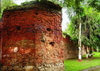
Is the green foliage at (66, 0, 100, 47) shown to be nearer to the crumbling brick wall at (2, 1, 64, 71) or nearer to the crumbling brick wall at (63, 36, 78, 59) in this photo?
the crumbling brick wall at (63, 36, 78, 59)

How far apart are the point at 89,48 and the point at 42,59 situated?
1449 cm

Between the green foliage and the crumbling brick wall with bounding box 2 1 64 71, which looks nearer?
the crumbling brick wall with bounding box 2 1 64 71

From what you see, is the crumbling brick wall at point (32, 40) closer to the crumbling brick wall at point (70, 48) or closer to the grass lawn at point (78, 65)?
the grass lawn at point (78, 65)

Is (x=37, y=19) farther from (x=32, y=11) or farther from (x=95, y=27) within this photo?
(x=95, y=27)

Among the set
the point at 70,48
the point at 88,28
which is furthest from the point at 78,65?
the point at 88,28

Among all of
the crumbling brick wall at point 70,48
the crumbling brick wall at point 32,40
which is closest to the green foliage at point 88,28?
the crumbling brick wall at point 70,48

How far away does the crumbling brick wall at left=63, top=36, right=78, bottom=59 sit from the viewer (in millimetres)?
19541

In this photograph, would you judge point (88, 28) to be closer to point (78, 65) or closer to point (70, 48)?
point (70, 48)

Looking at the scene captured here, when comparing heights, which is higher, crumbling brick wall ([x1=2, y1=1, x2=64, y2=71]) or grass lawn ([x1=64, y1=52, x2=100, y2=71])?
crumbling brick wall ([x1=2, y1=1, x2=64, y2=71])

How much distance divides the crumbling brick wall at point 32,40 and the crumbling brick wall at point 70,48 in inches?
412

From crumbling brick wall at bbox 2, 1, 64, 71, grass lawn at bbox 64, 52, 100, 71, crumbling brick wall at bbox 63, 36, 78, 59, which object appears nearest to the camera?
crumbling brick wall at bbox 2, 1, 64, 71

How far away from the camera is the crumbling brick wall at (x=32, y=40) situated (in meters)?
8.20

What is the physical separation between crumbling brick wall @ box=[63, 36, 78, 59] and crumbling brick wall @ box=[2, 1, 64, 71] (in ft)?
34.4

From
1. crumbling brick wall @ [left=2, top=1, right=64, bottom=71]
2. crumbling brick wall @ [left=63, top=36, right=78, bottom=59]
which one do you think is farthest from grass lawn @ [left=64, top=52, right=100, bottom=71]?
crumbling brick wall @ [left=63, top=36, right=78, bottom=59]
